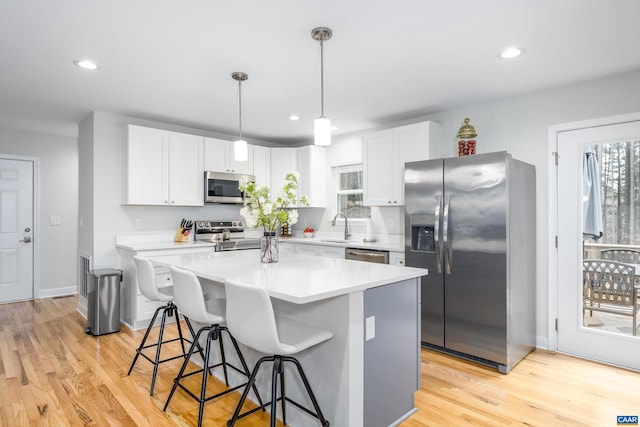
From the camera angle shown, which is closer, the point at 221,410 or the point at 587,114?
the point at 221,410

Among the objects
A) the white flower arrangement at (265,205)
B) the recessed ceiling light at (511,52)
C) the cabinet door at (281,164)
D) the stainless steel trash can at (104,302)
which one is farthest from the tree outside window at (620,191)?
the stainless steel trash can at (104,302)

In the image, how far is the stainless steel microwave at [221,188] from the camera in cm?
473

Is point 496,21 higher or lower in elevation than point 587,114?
higher

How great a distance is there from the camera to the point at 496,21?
7.22 ft

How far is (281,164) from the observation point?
5.49 metres

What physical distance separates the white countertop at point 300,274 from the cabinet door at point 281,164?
8.66ft

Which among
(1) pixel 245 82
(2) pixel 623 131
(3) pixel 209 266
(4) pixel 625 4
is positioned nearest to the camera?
(4) pixel 625 4

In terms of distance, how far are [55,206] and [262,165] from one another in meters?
3.19

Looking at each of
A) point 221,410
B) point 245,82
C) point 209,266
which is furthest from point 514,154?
point 221,410

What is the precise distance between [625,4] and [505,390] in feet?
8.22

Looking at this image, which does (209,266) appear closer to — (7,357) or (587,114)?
(7,357)

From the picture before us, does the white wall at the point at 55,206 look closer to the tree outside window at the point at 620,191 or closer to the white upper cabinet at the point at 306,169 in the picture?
the white upper cabinet at the point at 306,169

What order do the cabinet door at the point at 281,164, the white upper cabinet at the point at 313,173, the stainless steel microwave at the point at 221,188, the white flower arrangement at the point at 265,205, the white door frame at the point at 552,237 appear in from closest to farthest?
the white flower arrangement at the point at 265,205, the white door frame at the point at 552,237, the stainless steel microwave at the point at 221,188, the white upper cabinet at the point at 313,173, the cabinet door at the point at 281,164

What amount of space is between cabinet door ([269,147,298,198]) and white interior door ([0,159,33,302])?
137 inches
